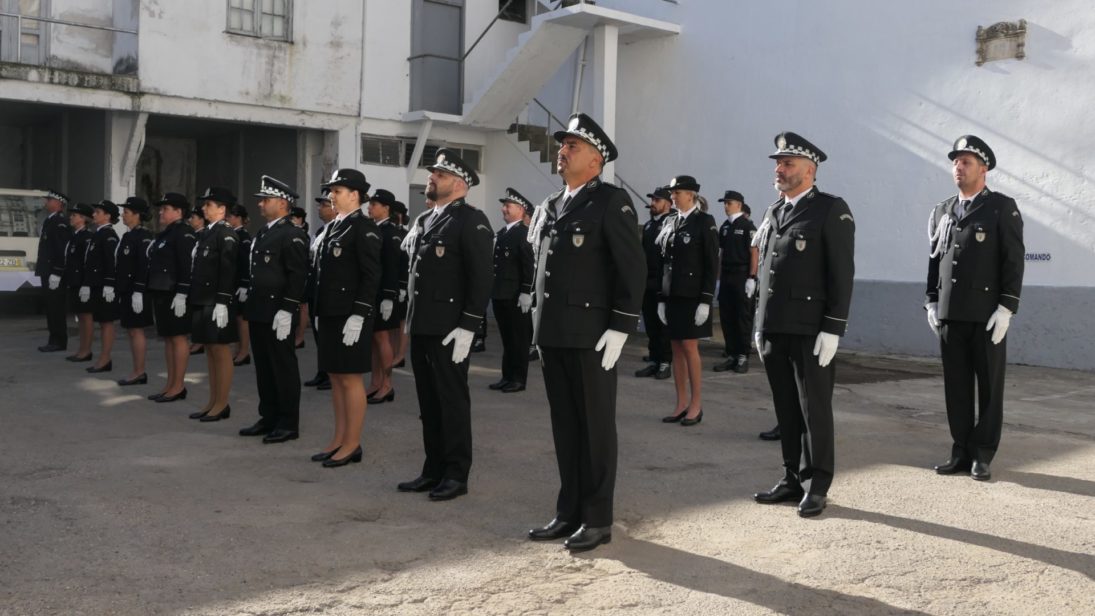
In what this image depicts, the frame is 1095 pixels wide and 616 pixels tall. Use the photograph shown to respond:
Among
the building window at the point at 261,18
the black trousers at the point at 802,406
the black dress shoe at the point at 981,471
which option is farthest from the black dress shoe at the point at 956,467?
the building window at the point at 261,18

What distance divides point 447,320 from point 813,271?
2047mm

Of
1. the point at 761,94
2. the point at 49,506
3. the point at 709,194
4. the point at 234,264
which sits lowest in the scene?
the point at 49,506

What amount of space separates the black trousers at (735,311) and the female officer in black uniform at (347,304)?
611cm

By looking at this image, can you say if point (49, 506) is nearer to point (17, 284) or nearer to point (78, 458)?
point (78, 458)

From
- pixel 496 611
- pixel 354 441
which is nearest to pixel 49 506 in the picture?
pixel 354 441

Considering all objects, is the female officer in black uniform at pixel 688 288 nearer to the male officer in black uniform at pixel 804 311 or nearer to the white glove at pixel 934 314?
the white glove at pixel 934 314

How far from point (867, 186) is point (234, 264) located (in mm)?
9556

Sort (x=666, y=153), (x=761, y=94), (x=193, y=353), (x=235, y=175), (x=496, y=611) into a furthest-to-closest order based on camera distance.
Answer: (x=235, y=175)
(x=666, y=153)
(x=761, y=94)
(x=193, y=353)
(x=496, y=611)

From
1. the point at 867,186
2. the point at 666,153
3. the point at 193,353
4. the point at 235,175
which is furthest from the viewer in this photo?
the point at 235,175

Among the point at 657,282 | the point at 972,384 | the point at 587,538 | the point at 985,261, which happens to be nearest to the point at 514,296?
the point at 657,282

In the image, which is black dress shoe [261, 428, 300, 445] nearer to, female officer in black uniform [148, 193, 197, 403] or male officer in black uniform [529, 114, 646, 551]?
female officer in black uniform [148, 193, 197, 403]

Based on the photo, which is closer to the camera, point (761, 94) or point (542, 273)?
point (542, 273)

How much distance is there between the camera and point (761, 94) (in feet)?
53.1

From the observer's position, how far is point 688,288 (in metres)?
8.73
